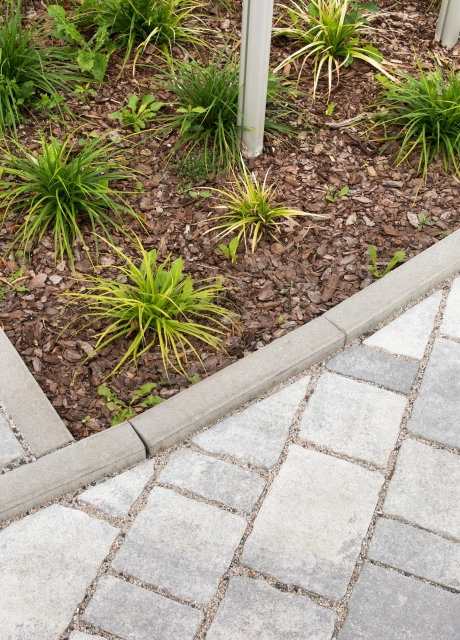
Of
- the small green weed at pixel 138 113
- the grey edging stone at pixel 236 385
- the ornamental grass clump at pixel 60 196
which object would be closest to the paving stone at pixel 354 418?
the grey edging stone at pixel 236 385

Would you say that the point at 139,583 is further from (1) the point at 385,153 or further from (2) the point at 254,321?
(1) the point at 385,153

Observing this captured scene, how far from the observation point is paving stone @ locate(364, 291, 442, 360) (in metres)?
3.07

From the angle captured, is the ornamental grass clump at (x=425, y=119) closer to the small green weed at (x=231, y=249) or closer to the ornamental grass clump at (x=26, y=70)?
the small green weed at (x=231, y=249)

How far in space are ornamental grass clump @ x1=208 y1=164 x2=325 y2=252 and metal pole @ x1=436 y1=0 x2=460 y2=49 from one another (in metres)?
1.69

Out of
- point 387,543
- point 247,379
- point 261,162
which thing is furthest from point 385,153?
point 387,543

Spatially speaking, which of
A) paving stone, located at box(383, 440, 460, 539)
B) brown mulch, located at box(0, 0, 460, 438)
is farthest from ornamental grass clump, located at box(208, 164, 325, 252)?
paving stone, located at box(383, 440, 460, 539)

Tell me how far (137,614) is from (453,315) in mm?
1848

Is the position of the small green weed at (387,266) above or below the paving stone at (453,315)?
above

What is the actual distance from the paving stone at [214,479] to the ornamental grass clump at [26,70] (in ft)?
6.52

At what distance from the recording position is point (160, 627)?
2.22 meters

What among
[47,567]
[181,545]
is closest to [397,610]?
[181,545]

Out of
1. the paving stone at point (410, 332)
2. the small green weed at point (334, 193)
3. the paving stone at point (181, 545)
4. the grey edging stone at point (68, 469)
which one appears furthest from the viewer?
the small green weed at point (334, 193)

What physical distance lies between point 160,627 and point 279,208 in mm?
1994

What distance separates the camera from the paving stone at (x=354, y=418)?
2723 mm
